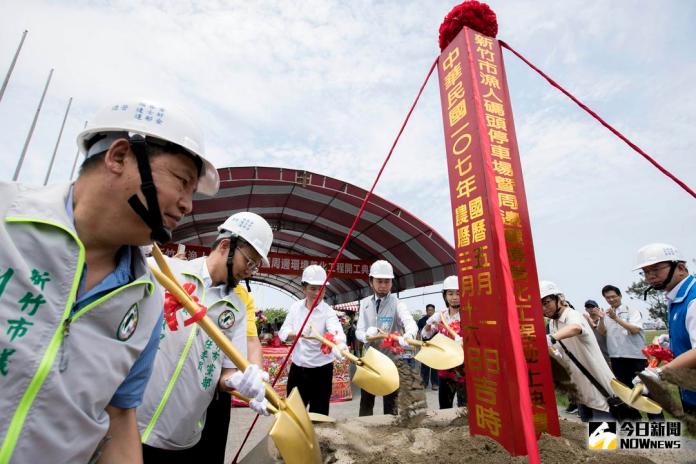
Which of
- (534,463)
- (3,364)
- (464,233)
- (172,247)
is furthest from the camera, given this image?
(172,247)

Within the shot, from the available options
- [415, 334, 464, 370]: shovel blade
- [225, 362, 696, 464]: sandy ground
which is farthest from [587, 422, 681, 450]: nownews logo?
[415, 334, 464, 370]: shovel blade

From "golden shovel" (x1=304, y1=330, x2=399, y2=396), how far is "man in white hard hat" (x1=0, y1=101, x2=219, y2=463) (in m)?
2.44

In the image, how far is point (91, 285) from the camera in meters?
0.99

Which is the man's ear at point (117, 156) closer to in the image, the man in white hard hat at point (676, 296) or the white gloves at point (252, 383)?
the white gloves at point (252, 383)

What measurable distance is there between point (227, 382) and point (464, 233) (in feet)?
6.19

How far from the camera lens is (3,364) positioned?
2.52ft

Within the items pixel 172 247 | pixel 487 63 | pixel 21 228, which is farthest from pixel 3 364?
pixel 172 247

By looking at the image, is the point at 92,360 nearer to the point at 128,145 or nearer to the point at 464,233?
the point at 128,145

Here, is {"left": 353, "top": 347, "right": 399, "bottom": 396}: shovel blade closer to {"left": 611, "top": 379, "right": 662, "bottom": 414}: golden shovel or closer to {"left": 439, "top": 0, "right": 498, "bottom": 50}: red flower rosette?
{"left": 611, "top": 379, "right": 662, "bottom": 414}: golden shovel

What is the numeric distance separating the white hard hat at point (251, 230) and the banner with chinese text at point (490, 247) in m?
1.40

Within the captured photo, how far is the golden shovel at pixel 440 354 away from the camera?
3492 millimetres

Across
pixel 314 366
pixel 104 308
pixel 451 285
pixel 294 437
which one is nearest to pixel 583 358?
pixel 451 285

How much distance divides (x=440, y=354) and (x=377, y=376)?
73 centimetres

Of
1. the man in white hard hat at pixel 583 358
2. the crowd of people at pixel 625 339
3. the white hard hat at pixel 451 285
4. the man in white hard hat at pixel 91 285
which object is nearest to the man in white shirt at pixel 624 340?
the crowd of people at pixel 625 339
